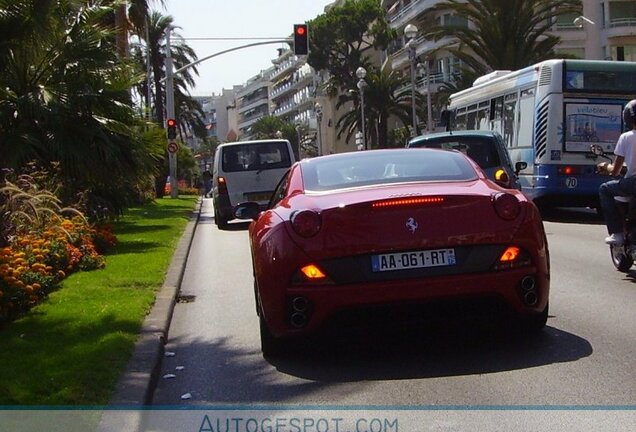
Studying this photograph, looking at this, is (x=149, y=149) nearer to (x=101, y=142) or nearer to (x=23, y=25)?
(x=101, y=142)

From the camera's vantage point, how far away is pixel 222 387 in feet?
19.9

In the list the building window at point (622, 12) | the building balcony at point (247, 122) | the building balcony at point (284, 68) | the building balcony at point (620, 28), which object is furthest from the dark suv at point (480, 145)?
the building balcony at point (247, 122)

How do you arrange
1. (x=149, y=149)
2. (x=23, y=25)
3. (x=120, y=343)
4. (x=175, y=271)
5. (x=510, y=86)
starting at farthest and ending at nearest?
1. (x=510, y=86)
2. (x=149, y=149)
3. (x=23, y=25)
4. (x=175, y=271)
5. (x=120, y=343)

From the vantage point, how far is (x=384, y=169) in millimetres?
7199

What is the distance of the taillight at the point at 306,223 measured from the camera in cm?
619

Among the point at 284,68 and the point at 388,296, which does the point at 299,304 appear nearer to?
the point at 388,296

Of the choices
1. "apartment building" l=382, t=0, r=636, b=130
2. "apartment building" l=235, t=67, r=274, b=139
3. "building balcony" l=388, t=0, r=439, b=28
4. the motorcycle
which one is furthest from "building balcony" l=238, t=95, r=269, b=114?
Answer: the motorcycle

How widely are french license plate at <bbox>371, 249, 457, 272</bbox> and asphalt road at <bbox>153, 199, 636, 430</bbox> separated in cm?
68

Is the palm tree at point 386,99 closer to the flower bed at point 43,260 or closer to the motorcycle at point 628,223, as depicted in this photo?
the flower bed at point 43,260

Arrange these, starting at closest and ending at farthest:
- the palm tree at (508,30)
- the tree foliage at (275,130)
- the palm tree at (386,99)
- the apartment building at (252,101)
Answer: the palm tree at (508,30) → the palm tree at (386,99) → the tree foliage at (275,130) → the apartment building at (252,101)

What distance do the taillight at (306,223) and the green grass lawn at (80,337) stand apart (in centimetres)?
145

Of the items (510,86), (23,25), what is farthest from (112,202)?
(510,86)

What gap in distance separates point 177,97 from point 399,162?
53.8 metres

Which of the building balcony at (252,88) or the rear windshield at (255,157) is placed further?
the building balcony at (252,88)
